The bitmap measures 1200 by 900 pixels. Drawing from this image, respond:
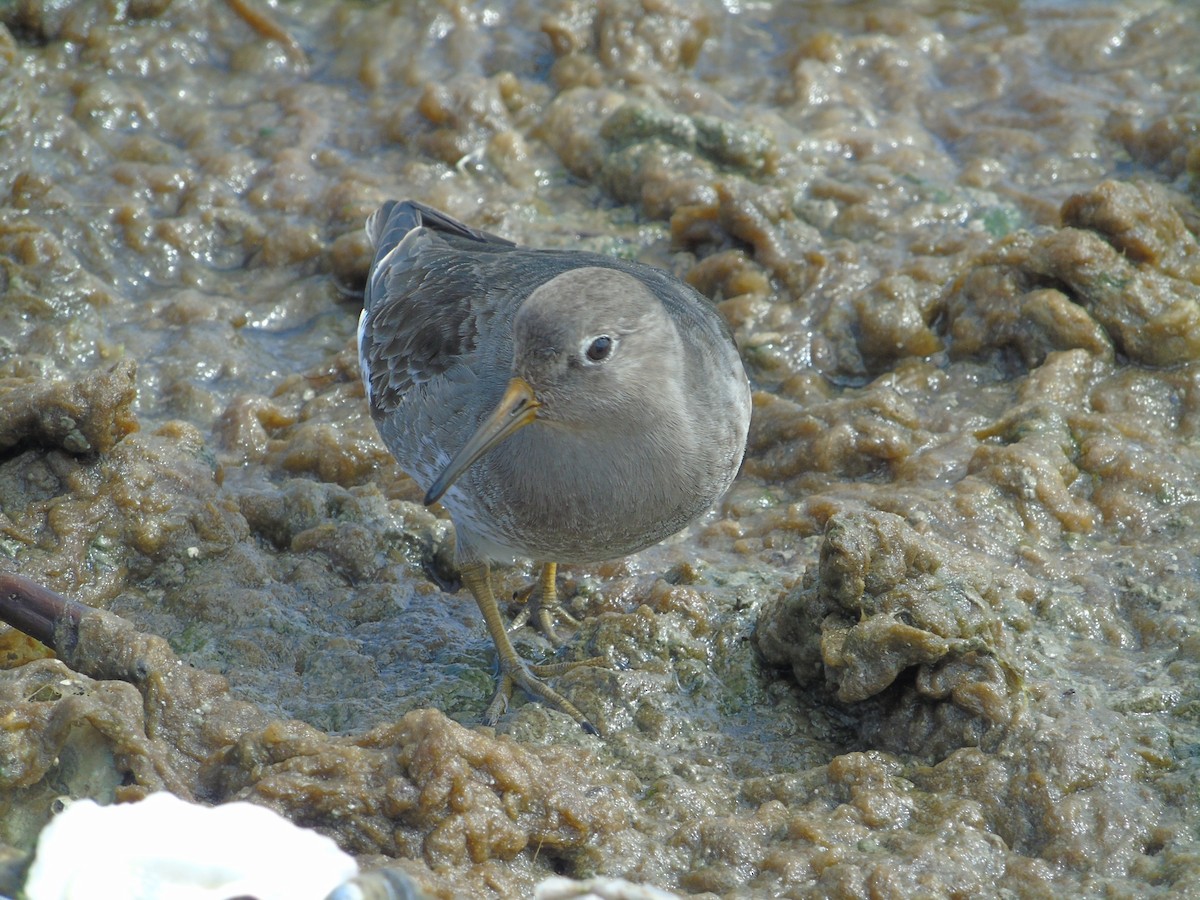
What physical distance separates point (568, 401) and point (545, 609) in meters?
1.41

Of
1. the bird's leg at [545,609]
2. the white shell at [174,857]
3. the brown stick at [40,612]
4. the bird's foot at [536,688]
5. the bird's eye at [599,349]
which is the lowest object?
the bird's leg at [545,609]

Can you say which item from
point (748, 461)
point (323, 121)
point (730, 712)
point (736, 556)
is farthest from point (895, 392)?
point (323, 121)

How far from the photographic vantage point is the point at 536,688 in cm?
464

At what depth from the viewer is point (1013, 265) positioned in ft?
20.4

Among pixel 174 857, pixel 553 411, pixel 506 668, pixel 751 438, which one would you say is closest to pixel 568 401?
pixel 553 411

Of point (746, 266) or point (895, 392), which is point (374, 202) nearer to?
point (746, 266)

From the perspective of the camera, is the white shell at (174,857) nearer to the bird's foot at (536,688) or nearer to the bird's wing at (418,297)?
the bird's foot at (536,688)

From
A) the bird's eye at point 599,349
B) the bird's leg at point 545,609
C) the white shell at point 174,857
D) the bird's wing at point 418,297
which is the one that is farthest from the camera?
the bird's leg at point 545,609

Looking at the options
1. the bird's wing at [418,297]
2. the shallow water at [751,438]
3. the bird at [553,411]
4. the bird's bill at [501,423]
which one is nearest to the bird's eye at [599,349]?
the bird at [553,411]

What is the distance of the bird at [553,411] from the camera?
4309 mm

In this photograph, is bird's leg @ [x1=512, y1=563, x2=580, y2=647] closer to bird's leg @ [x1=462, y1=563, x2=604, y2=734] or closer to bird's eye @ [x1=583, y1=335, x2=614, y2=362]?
bird's leg @ [x1=462, y1=563, x2=604, y2=734]

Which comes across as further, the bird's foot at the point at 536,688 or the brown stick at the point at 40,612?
the bird's foot at the point at 536,688

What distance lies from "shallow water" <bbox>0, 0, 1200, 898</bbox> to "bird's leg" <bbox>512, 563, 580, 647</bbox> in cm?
11

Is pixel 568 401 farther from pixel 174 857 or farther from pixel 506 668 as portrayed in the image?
pixel 174 857
